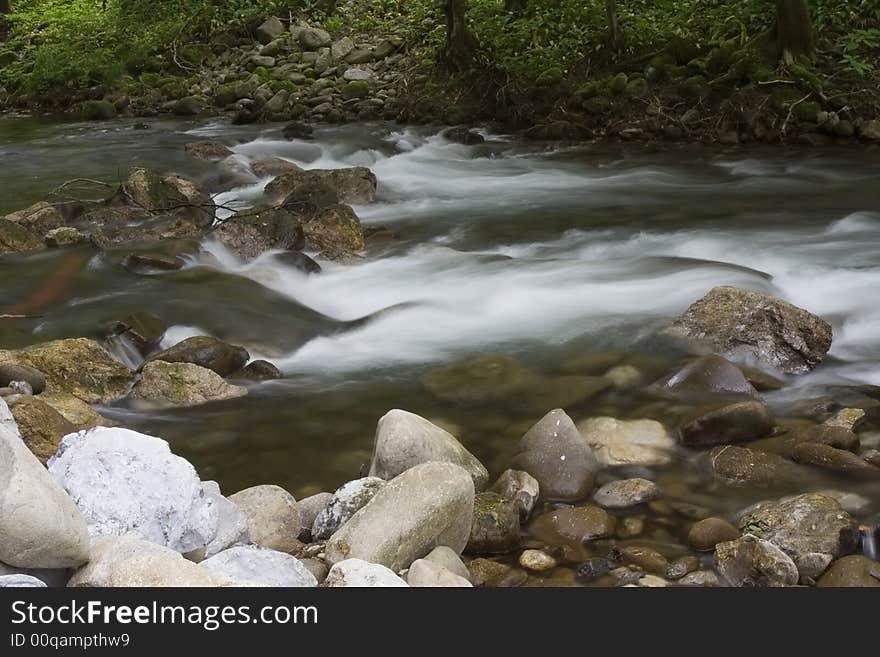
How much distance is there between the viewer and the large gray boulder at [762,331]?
21.4ft

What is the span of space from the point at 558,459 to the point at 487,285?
12.0 ft

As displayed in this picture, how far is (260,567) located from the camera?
12.0ft

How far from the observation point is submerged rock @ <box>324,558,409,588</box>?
363cm

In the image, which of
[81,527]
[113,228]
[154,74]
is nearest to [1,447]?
[81,527]

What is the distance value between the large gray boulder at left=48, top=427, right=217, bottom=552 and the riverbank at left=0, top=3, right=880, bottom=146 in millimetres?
11244

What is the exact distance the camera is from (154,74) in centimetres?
2066

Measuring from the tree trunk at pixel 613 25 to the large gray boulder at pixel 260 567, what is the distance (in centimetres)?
1314

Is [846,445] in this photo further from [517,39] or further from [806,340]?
[517,39]

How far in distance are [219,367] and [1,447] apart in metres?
3.34

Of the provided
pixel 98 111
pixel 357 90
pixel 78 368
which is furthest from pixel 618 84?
pixel 78 368

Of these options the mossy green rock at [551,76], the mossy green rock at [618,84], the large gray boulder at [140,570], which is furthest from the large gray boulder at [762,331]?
the mossy green rock at [551,76]

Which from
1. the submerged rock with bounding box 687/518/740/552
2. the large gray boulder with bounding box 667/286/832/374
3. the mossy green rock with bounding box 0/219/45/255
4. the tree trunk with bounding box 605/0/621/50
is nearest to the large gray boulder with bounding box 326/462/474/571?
the submerged rock with bounding box 687/518/740/552

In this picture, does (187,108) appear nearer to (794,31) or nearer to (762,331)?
(794,31)

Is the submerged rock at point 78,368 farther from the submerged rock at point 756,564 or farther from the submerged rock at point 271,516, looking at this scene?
the submerged rock at point 756,564
